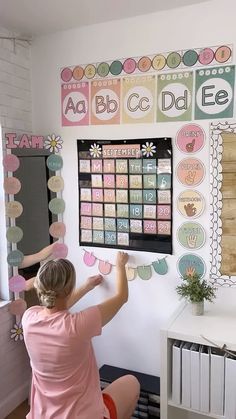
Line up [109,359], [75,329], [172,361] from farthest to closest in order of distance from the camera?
[109,359], [172,361], [75,329]

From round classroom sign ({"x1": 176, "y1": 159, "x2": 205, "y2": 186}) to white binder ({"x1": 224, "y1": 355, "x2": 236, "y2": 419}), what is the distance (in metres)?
0.90

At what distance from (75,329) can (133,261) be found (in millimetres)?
887

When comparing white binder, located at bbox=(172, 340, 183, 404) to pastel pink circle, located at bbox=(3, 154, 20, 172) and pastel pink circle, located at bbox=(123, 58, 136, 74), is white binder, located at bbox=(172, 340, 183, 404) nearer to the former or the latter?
pastel pink circle, located at bbox=(3, 154, 20, 172)

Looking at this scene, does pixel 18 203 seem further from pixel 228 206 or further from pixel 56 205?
pixel 228 206

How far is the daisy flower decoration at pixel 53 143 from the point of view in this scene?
2.48m

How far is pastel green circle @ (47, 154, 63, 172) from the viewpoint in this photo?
2471mm

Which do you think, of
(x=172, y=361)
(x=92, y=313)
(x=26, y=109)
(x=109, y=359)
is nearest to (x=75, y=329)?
(x=92, y=313)

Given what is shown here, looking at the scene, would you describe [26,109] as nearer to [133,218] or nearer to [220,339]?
[133,218]

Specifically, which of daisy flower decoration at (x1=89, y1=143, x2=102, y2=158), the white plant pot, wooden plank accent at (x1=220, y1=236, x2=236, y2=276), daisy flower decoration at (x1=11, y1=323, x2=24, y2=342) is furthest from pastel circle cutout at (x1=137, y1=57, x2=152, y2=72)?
daisy flower decoration at (x1=11, y1=323, x2=24, y2=342)

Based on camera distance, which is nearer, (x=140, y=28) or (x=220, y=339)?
(x=220, y=339)

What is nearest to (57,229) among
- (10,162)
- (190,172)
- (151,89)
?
(10,162)

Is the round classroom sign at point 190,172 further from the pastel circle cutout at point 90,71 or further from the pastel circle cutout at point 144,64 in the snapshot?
the pastel circle cutout at point 90,71

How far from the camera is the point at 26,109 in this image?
2.53 m

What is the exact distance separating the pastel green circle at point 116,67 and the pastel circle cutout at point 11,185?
854 mm
